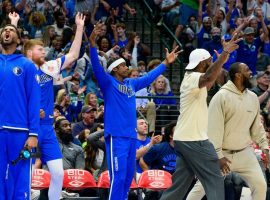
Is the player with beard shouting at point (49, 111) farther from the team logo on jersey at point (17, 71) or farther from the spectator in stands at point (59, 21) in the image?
the spectator in stands at point (59, 21)

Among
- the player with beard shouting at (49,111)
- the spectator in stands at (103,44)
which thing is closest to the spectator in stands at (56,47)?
the spectator in stands at (103,44)

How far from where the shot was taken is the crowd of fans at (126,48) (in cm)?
1526

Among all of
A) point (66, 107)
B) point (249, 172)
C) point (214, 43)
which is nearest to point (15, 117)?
point (249, 172)

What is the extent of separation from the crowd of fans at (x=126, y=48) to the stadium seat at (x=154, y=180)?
502mm

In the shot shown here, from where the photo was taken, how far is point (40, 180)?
13.8m

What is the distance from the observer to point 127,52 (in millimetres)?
20344

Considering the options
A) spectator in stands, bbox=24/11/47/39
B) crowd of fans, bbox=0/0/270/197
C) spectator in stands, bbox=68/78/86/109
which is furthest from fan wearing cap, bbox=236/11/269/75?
spectator in stands, bbox=68/78/86/109

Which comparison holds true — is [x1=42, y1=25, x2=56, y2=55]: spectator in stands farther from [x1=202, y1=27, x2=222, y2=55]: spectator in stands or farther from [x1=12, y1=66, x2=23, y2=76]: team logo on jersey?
[x1=12, y1=66, x2=23, y2=76]: team logo on jersey

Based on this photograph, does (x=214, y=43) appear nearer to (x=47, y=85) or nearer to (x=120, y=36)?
(x=120, y=36)

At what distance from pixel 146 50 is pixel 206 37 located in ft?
5.21

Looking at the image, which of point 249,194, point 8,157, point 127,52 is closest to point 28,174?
point 8,157

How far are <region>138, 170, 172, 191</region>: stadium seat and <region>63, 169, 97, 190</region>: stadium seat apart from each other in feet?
2.26

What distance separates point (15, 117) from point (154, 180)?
3.86m

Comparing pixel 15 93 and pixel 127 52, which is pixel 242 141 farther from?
pixel 127 52
